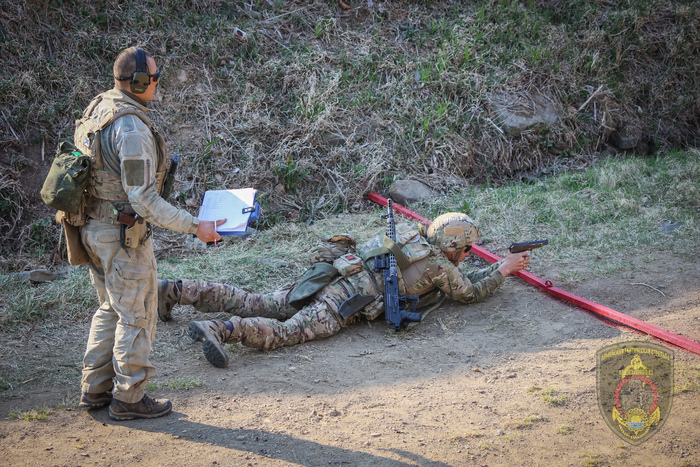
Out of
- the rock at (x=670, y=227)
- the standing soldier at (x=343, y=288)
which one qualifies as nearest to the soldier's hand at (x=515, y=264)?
the standing soldier at (x=343, y=288)

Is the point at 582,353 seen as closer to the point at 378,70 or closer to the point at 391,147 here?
the point at 391,147

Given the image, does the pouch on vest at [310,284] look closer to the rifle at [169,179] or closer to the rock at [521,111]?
the rifle at [169,179]

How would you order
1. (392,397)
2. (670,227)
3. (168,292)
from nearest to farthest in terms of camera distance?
(392,397) → (168,292) → (670,227)

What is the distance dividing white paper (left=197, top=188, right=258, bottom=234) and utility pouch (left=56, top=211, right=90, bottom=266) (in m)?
0.68

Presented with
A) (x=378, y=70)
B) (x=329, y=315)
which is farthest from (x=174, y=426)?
(x=378, y=70)

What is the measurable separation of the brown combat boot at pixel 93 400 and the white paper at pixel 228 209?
120 cm

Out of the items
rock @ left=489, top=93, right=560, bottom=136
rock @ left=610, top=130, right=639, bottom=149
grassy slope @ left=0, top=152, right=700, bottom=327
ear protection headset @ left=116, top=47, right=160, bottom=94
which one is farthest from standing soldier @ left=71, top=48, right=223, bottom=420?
rock @ left=610, top=130, right=639, bottom=149

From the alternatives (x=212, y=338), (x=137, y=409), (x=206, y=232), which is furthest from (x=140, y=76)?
(x=137, y=409)

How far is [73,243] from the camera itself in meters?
3.26

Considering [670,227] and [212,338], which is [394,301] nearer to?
[212,338]

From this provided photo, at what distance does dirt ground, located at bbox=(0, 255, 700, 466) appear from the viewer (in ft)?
9.81

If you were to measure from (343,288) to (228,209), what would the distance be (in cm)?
142

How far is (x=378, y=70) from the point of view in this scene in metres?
9.01

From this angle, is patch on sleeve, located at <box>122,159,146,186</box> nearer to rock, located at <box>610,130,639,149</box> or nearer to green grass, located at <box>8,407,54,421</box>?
green grass, located at <box>8,407,54,421</box>
